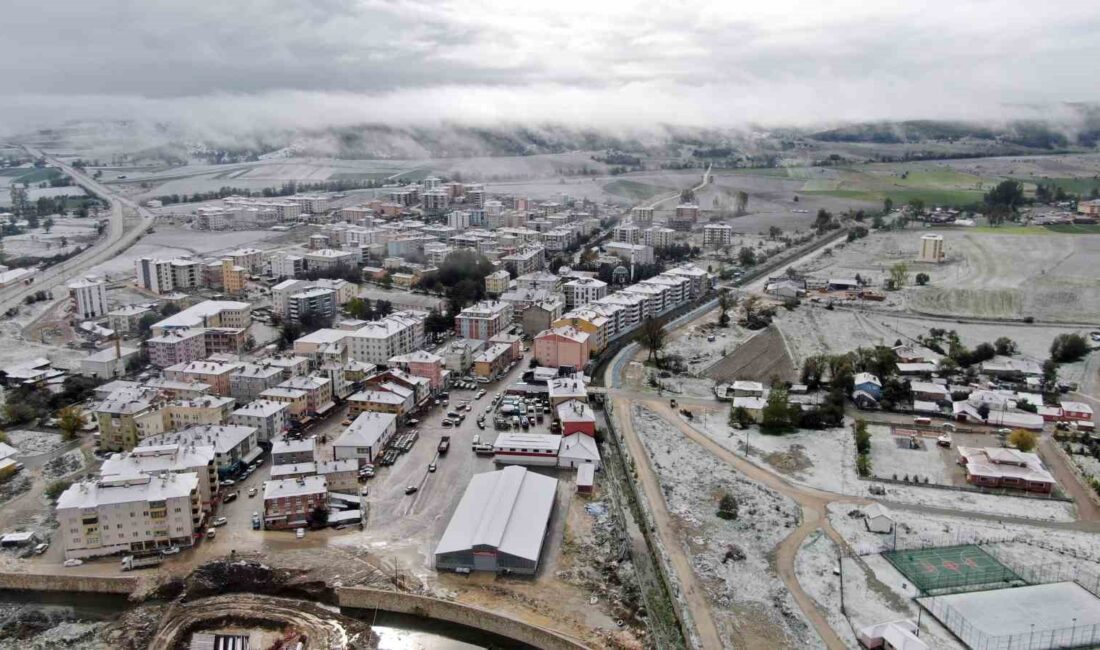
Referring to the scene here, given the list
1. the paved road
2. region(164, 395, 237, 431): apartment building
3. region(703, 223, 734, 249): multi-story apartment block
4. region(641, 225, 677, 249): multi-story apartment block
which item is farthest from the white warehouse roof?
region(703, 223, 734, 249): multi-story apartment block

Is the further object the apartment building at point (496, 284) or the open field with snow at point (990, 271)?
the apartment building at point (496, 284)

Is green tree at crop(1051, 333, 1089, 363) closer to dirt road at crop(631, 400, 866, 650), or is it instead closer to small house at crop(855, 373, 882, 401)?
small house at crop(855, 373, 882, 401)

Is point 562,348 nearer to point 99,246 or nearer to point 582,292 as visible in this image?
point 582,292

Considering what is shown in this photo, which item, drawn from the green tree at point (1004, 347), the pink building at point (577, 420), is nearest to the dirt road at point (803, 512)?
the pink building at point (577, 420)

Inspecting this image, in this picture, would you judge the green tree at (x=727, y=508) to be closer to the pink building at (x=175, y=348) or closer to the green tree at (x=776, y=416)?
the green tree at (x=776, y=416)

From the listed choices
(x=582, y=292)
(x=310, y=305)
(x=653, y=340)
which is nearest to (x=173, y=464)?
(x=653, y=340)

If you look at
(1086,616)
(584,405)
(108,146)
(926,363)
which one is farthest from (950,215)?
(108,146)
